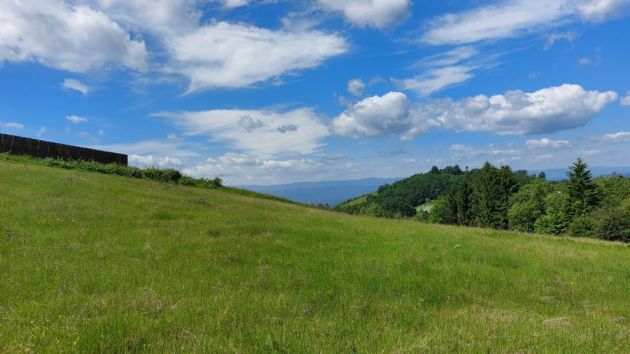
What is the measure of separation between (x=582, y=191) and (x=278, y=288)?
368 feet

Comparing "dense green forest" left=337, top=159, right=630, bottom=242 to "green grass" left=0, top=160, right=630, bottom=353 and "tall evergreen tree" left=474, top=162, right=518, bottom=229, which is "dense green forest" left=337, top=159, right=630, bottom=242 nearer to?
"tall evergreen tree" left=474, top=162, right=518, bottom=229

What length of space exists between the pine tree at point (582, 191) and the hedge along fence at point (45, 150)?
325 ft

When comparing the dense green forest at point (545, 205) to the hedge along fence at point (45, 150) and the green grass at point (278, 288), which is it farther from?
the green grass at point (278, 288)

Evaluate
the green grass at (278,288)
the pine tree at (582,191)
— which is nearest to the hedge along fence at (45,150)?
the green grass at (278,288)

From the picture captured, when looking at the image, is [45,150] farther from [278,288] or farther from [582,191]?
[582,191]

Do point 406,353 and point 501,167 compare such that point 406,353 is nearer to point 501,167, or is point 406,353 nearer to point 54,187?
point 54,187

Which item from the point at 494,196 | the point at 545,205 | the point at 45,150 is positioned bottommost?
the point at 545,205

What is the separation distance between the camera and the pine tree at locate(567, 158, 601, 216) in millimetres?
100250

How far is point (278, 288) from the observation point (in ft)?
33.3

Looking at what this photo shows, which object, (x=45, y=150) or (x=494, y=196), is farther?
(x=494, y=196)

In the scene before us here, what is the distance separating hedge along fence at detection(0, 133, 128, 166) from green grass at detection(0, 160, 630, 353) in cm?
2369

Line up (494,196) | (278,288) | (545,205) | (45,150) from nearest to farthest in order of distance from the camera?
1. (278,288)
2. (45,150)
3. (545,205)
4. (494,196)

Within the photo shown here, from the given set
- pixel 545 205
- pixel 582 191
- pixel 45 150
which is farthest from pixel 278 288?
pixel 545 205

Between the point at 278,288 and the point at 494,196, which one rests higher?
the point at 494,196
